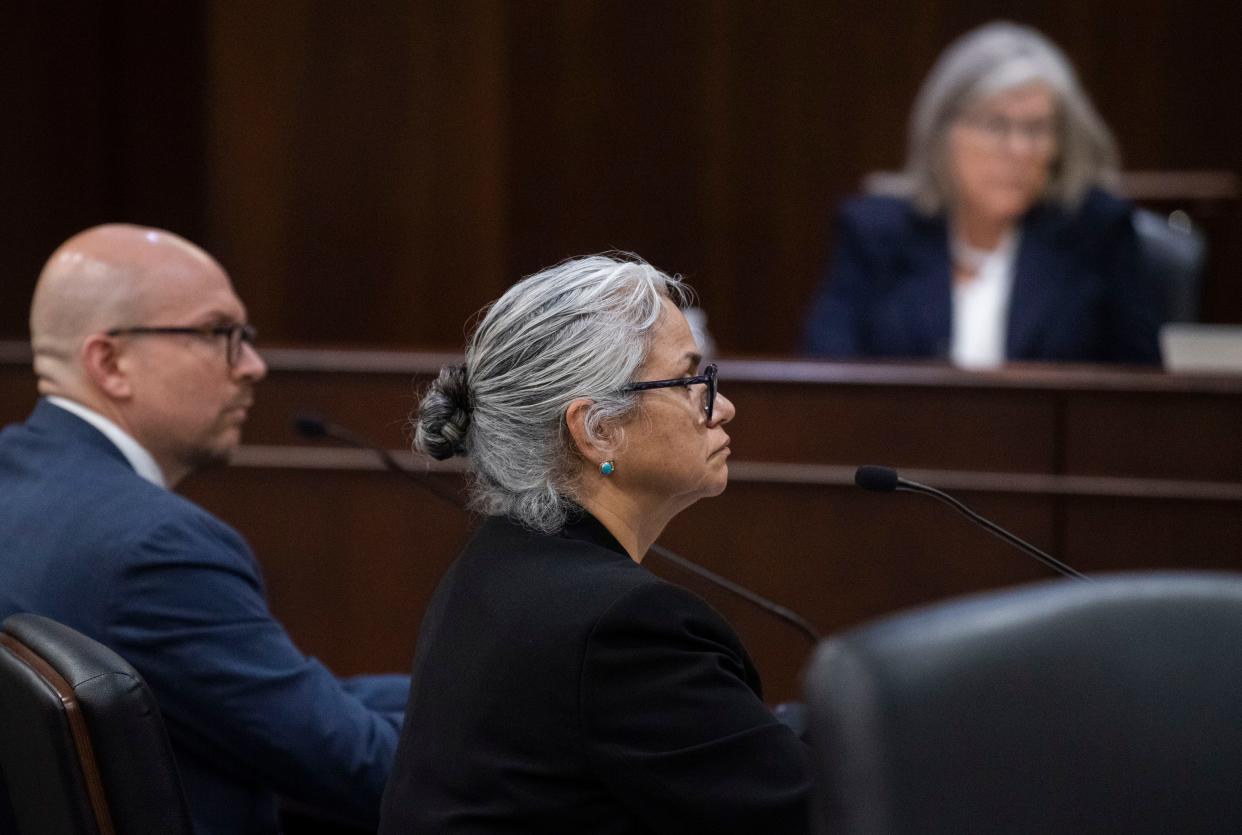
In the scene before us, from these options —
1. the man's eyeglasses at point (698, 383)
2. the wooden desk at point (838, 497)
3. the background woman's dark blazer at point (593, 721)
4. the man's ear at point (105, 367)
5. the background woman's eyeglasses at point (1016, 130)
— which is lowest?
the wooden desk at point (838, 497)

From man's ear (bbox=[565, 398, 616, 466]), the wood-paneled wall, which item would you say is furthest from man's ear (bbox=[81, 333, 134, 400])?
the wood-paneled wall

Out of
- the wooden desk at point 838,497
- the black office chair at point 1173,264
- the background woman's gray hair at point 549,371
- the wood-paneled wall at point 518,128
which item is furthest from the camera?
the wood-paneled wall at point 518,128

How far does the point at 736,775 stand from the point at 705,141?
168 inches

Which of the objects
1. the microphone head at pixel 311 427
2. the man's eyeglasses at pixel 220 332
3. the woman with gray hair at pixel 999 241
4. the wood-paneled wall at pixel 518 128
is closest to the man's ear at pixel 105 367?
the man's eyeglasses at pixel 220 332

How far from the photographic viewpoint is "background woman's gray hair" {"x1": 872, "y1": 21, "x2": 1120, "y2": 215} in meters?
3.62

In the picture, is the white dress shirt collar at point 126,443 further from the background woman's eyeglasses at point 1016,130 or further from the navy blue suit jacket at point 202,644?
the background woman's eyeglasses at point 1016,130

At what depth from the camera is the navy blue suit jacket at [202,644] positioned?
190cm

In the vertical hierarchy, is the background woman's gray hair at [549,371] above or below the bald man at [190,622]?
above

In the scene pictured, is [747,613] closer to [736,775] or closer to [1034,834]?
[736,775]

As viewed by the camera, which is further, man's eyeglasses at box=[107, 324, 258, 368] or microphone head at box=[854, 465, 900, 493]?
man's eyeglasses at box=[107, 324, 258, 368]

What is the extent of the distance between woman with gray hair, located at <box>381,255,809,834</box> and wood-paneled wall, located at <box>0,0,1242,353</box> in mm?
3773

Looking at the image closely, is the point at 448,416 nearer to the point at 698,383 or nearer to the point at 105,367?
the point at 698,383

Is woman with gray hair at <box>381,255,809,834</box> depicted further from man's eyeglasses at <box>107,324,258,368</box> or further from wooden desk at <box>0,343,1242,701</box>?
wooden desk at <box>0,343,1242,701</box>

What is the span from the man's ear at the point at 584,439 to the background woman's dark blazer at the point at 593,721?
0.51 feet
